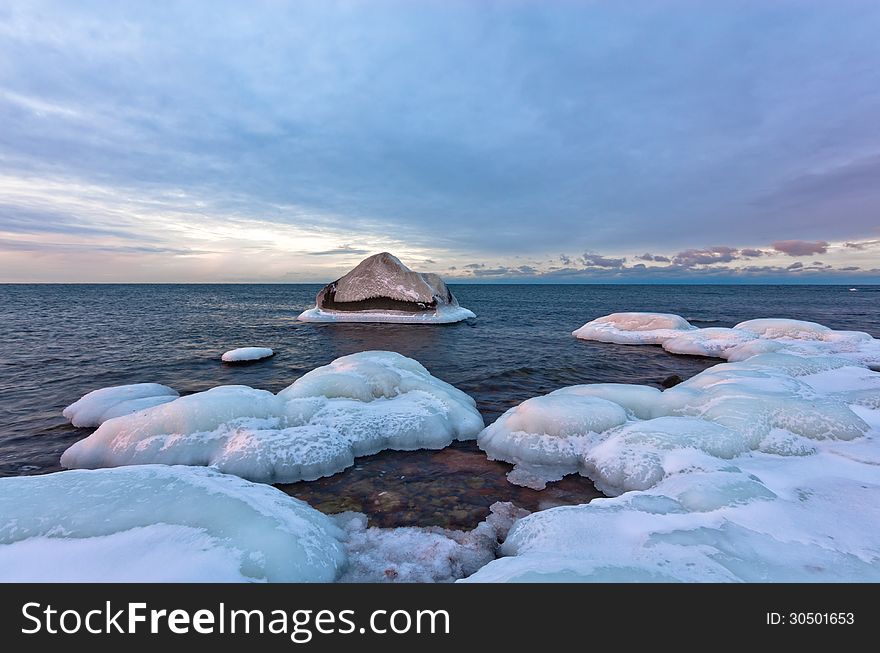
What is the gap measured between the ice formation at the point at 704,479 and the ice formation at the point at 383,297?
2590cm

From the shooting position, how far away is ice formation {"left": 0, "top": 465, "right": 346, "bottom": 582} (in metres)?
3.99

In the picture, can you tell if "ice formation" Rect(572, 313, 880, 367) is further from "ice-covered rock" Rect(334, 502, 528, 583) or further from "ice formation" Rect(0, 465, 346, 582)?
"ice formation" Rect(0, 465, 346, 582)

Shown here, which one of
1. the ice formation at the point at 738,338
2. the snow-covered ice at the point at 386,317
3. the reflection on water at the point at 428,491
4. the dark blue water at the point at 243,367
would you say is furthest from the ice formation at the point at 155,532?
the snow-covered ice at the point at 386,317

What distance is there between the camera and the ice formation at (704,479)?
4484 millimetres

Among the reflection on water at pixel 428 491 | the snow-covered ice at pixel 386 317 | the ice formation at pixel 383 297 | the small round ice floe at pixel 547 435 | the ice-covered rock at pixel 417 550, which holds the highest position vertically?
the ice formation at pixel 383 297

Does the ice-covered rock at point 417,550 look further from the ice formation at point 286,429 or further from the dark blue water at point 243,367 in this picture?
the dark blue water at point 243,367

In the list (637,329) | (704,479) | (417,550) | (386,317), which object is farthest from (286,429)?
(386,317)

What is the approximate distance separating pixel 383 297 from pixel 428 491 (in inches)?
1195

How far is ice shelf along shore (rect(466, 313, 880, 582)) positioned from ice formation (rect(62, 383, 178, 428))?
33.5ft
